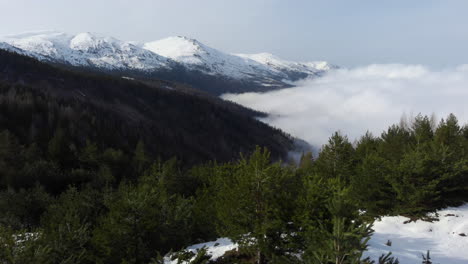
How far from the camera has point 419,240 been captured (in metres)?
20.7

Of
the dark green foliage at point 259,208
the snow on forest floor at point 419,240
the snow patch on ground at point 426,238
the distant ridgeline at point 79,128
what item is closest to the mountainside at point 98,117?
the distant ridgeline at point 79,128

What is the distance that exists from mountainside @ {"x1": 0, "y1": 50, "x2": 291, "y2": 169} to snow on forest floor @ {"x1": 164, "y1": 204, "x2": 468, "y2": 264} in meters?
88.0

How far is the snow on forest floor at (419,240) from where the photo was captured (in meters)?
17.5

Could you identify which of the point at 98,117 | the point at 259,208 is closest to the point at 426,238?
the point at 259,208

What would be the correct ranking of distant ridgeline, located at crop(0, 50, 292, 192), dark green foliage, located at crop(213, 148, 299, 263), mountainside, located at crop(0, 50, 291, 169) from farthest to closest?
mountainside, located at crop(0, 50, 291, 169) → distant ridgeline, located at crop(0, 50, 292, 192) → dark green foliage, located at crop(213, 148, 299, 263)

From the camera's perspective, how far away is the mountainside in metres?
106

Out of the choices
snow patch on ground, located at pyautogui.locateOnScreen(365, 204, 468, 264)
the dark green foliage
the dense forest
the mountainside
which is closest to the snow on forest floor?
snow patch on ground, located at pyautogui.locateOnScreen(365, 204, 468, 264)

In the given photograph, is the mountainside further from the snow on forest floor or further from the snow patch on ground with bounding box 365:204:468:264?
the snow patch on ground with bounding box 365:204:468:264

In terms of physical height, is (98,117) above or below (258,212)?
above

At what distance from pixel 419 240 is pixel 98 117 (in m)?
135

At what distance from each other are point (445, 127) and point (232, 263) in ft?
102

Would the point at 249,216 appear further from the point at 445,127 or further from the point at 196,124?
the point at 196,124

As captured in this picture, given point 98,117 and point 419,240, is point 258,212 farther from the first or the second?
point 98,117

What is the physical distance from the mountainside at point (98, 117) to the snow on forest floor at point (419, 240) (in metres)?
88.0
